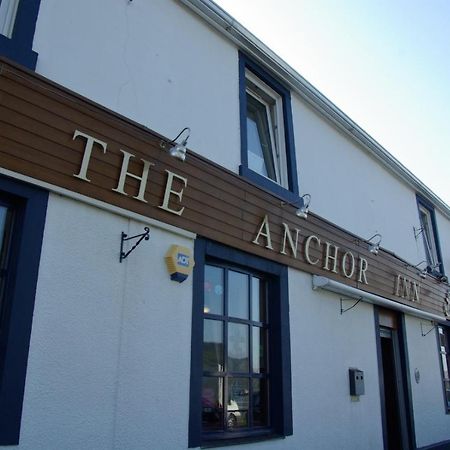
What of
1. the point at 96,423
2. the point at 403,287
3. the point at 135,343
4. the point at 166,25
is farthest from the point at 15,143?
the point at 403,287

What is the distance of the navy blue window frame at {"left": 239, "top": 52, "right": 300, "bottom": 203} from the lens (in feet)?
19.1

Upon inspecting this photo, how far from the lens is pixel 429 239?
1095 cm

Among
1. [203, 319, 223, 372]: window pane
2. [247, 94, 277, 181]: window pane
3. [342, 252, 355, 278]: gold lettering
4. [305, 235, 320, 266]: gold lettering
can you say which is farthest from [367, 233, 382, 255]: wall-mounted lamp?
[203, 319, 223, 372]: window pane

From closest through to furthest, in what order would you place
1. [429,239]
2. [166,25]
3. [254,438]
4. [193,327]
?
[193,327] → [254,438] → [166,25] → [429,239]

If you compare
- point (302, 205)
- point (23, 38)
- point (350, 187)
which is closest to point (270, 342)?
point (302, 205)

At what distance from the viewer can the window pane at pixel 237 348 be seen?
5.08 meters

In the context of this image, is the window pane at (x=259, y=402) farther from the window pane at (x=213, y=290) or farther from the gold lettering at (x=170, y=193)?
the gold lettering at (x=170, y=193)

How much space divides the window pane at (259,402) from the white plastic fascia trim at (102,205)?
1863 millimetres

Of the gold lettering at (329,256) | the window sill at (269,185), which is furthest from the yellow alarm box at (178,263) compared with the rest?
the gold lettering at (329,256)

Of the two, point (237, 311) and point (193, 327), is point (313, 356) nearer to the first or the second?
point (237, 311)

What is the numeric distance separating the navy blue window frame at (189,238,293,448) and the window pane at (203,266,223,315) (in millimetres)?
109

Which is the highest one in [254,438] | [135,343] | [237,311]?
[237,311]

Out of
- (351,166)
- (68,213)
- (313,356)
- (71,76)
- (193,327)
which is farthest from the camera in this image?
(351,166)

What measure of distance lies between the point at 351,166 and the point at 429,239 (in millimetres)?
3918
